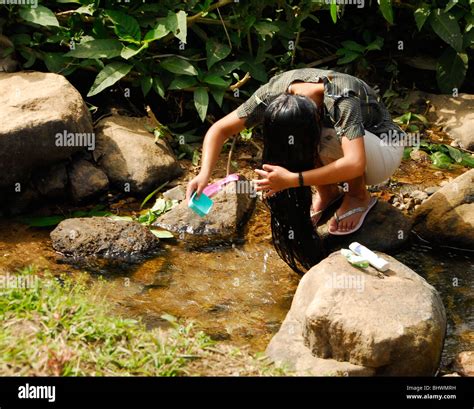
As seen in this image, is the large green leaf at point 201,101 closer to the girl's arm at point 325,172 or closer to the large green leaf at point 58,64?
the large green leaf at point 58,64

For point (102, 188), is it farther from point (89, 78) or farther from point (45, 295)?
point (45, 295)

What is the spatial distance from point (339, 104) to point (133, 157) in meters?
1.85

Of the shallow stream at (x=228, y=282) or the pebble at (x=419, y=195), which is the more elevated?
the pebble at (x=419, y=195)

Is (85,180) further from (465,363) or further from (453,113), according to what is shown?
(453,113)

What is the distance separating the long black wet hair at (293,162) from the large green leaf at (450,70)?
277 cm

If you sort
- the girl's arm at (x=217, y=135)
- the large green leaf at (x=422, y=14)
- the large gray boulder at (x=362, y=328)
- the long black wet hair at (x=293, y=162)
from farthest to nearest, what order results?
1. the large green leaf at (x=422, y=14)
2. the girl's arm at (x=217, y=135)
3. the long black wet hair at (x=293, y=162)
4. the large gray boulder at (x=362, y=328)

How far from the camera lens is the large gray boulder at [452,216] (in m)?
5.27

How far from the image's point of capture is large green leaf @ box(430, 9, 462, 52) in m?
6.73

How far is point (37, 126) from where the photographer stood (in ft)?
17.7

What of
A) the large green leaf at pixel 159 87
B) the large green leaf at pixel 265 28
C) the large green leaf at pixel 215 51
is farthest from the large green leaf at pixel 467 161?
the large green leaf at pixel 159 87

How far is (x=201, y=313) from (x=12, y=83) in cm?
227

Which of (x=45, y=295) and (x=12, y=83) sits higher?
(x=12, y=83)
